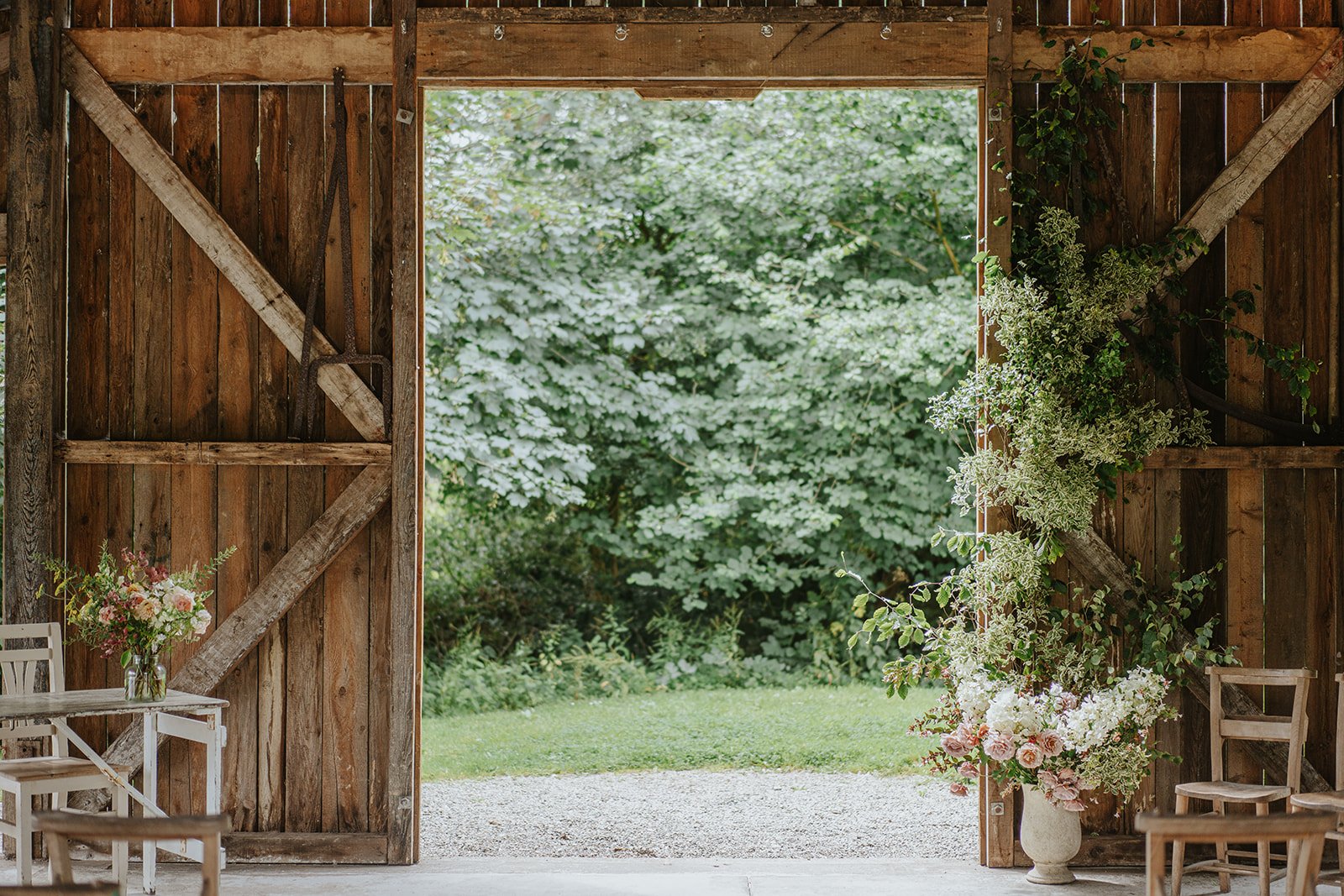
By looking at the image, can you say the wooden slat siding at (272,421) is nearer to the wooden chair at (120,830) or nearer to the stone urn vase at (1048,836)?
the wooden chair at (120,830)

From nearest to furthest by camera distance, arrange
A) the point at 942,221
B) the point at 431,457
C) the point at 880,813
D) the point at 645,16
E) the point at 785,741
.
Answer: the point at 645,16 → the point at 880,813 → the point at 785,741 → the point at 431,457 → the point at 942,221

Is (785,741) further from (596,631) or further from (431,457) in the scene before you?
(431,457)

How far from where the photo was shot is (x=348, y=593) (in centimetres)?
478

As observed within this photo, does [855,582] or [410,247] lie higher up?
[410,247]

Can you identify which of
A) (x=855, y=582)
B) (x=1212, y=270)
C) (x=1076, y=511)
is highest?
(x=1212, y=270)

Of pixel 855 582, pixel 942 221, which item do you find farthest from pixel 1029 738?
pixel 942 221

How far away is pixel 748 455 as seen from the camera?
31.0 ft

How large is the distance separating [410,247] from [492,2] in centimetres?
106

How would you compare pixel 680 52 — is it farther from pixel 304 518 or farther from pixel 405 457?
pixel 304 518

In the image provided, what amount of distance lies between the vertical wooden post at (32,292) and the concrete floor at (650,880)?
1.27 metres

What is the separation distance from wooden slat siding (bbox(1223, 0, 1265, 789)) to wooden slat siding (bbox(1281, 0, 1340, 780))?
18 cm

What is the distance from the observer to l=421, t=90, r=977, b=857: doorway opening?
337 inches

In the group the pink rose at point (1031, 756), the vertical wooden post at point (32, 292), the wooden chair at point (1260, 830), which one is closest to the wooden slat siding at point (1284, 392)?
the pink rose at point (1031, 756)

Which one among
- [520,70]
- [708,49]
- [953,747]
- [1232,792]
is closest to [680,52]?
[708,49]
